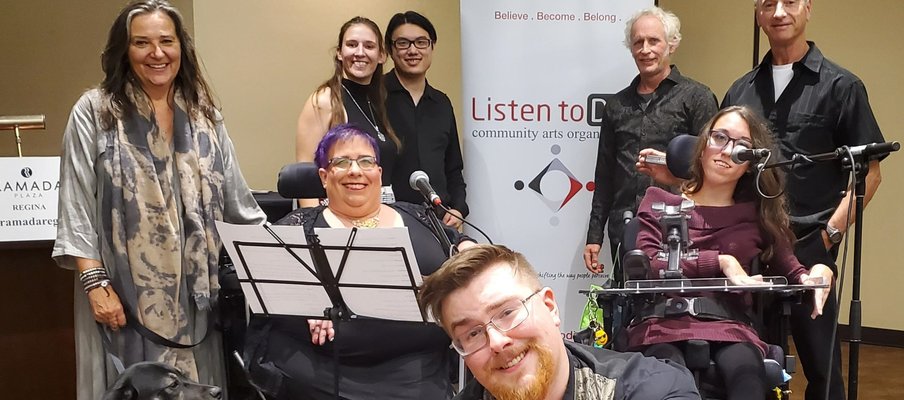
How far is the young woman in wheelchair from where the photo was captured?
8.05 ft

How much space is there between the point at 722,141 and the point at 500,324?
4.89ft

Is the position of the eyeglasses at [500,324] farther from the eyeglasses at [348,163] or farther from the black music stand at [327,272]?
the eyeglasses at [348,163]

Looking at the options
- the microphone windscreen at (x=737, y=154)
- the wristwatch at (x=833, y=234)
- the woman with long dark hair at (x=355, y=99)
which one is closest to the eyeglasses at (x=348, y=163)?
the woman with long dark hair at (x=355, y=99)

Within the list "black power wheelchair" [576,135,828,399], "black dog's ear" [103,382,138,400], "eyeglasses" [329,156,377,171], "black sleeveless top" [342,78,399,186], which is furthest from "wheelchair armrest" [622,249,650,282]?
"black dog's ear" [103,382,138,400]

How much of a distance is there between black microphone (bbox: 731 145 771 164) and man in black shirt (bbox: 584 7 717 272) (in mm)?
953

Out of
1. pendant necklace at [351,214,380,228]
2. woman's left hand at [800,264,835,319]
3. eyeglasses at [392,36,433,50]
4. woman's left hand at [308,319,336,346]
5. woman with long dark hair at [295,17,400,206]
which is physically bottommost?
woman's left hand at [308,319,336,346]

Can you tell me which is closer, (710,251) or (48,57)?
(710,251)

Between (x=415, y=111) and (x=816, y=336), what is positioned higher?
(x=415, y=111)

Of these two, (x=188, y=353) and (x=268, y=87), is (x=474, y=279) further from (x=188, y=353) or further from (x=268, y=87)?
(x=268, y=87)

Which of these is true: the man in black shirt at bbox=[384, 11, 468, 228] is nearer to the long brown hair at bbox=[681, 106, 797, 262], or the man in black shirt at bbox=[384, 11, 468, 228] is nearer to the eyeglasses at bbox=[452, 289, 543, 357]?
the long brown hair at bbox=[681, 106, 797, 262]

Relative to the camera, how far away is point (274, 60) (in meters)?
5.03

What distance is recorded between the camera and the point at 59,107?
15.9 feet

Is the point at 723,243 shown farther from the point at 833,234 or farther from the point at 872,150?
the point at 872,150

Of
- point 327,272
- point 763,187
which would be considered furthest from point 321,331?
point 763,187
